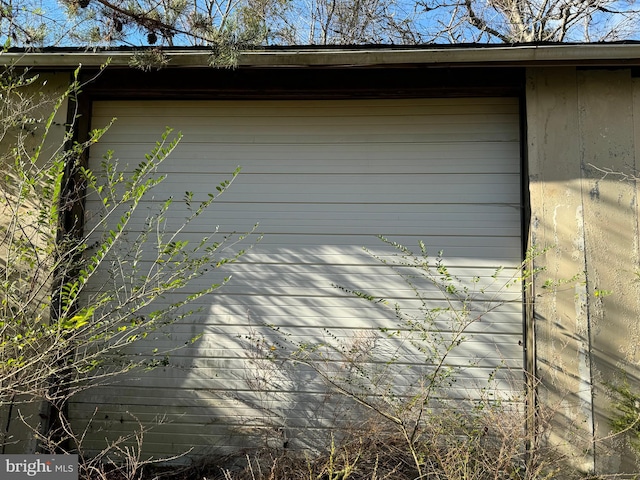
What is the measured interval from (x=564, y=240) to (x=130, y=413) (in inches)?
162

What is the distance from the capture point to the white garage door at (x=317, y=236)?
5.02 metres

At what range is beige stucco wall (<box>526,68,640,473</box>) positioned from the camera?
14.5ft

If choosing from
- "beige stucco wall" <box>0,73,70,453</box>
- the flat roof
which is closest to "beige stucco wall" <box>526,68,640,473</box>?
the flat roof

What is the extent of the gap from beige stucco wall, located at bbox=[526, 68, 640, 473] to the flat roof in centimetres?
34

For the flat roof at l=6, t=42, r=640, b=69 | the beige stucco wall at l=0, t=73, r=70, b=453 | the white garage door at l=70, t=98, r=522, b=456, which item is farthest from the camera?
the white garage door at l=70, t=98, r=522, b=456

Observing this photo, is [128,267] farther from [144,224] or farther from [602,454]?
[602,454]

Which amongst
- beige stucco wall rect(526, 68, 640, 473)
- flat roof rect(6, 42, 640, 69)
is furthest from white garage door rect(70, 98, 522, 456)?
flat roof rect(6, 42, 640, 69)

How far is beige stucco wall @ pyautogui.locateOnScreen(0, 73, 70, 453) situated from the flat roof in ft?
0.87

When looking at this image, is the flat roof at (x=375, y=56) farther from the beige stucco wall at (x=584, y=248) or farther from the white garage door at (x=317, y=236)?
the white garage door at (x=317, y=236)

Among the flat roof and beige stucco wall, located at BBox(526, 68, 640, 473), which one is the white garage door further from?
the flat roof

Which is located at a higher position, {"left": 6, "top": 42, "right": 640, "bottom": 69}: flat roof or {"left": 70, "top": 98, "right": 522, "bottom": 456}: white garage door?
{"left": 6, "top": 42, "right": 640, "bottom": 69}: flat roof

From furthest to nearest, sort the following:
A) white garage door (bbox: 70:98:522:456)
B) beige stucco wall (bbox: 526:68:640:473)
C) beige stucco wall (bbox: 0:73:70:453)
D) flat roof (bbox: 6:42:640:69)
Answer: white garage door (bbox: 70:98:522:456) → beige stucco wall (bbox: 0:73:70:453) → flat roof (bbox: 6:42:640:69) → beige stucco wall (bbox: 526:68:640:473)

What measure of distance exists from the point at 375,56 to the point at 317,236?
1686 millimetres

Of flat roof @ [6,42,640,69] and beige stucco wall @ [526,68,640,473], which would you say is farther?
flat roof @ [6,42,640,69]
